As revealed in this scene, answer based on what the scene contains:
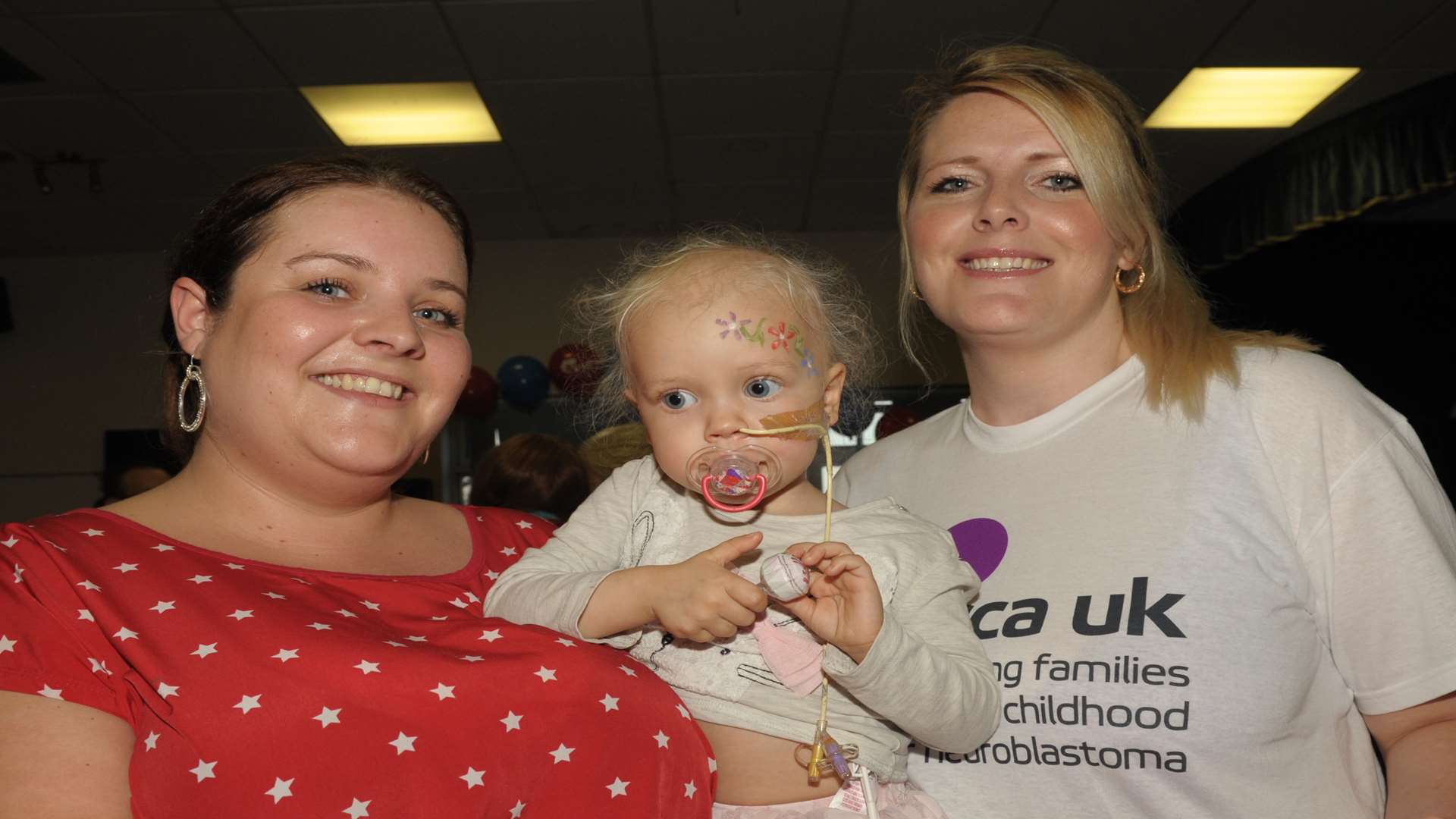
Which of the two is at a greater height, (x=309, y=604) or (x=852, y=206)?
(x=852, y=206)

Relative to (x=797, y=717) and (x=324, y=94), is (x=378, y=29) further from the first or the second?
(x=797, y=717)

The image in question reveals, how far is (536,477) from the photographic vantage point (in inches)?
181

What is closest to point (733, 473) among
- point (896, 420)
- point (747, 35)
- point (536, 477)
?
point (536, 477)

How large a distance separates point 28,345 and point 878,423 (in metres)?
7.11

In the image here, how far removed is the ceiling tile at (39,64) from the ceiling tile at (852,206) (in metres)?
4.54

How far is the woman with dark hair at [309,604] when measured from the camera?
4.40 feet

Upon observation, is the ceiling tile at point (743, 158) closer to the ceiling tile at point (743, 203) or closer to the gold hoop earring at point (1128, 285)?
the ceiling tile at point (743, 203)

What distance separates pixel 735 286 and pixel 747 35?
417 centimetres

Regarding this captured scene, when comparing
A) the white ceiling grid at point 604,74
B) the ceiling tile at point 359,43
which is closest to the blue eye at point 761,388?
the white ceiling grid at point 604,74

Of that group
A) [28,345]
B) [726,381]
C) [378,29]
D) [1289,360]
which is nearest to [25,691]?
[726,381]

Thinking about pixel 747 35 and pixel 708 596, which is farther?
pixel 747 35

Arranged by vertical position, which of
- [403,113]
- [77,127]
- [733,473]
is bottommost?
[733,473]

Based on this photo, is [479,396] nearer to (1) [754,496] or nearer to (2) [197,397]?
(2) [197,397]

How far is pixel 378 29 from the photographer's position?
5383 millimetres
